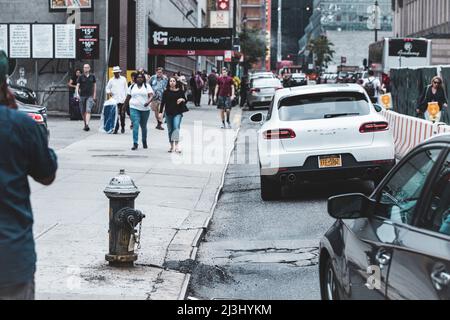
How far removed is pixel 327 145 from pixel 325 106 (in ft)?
1.97

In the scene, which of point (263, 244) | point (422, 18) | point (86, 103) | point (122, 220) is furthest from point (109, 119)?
point (422, 18)

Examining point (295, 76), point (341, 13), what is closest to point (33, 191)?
point (295, 76)

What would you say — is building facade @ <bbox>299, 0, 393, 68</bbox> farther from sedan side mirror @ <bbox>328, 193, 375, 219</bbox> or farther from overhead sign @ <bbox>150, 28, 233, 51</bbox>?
sedan side mirror @ <bbox>328, 193, 375, 219</bbox>

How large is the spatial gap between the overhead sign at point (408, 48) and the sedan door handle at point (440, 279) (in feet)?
150

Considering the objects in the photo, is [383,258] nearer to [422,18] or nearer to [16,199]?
[16,199]

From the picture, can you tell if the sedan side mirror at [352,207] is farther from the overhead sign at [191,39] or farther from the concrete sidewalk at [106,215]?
the overhead sign at [191,39]

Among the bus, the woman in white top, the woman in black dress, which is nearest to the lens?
the woman in black dress

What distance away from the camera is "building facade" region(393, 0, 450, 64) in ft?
265

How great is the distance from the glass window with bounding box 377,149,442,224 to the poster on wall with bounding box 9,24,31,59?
26127 mm

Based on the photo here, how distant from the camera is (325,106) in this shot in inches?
523

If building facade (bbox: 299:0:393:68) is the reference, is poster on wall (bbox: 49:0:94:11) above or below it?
below

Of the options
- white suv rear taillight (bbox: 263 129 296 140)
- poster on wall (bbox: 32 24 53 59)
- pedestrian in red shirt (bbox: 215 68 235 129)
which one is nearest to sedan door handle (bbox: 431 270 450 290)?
white suv rear taillight (bbox: 263 129 296 140)

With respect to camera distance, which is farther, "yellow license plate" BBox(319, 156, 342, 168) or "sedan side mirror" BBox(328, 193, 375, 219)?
"yellow license plate" BBox(319, 156, 342, 168)

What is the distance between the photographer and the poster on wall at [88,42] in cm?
3025
